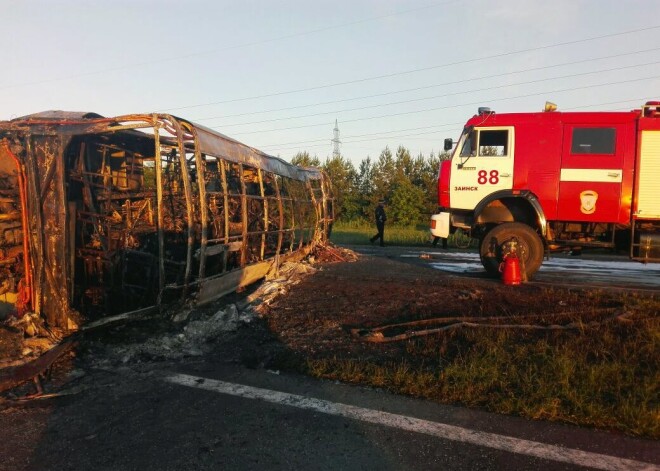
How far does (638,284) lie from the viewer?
9.66 meters

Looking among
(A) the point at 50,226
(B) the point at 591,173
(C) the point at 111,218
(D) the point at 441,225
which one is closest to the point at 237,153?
(C) the point at 111,218

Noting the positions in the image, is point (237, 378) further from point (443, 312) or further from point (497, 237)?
point (497, 237)

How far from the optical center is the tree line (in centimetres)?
3744

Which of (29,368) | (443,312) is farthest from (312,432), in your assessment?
(443,312)

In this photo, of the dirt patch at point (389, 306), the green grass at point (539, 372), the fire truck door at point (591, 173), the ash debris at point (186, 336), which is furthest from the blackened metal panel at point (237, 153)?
the fire truck door at point (591, 173)

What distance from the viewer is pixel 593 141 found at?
356 inches

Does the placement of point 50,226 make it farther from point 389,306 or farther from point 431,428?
point 431,428

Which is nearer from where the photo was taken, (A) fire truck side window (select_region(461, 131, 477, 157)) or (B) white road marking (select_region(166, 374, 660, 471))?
(B) white road marking (select_region(166, 374, 660, 471))

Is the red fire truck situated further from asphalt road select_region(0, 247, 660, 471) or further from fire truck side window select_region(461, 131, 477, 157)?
asphalt road select_region(0, 247, 660, 471)

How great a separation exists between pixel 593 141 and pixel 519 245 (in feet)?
8.24

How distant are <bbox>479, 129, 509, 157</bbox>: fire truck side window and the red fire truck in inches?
0.8

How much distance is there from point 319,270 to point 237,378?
6662 mm

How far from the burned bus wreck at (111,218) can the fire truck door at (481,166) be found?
13.3ft

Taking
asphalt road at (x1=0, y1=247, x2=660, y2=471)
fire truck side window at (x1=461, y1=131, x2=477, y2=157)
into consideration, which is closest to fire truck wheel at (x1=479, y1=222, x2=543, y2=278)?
fire truck side window at (x1=461, y1=131, x2=477, y2=157)
